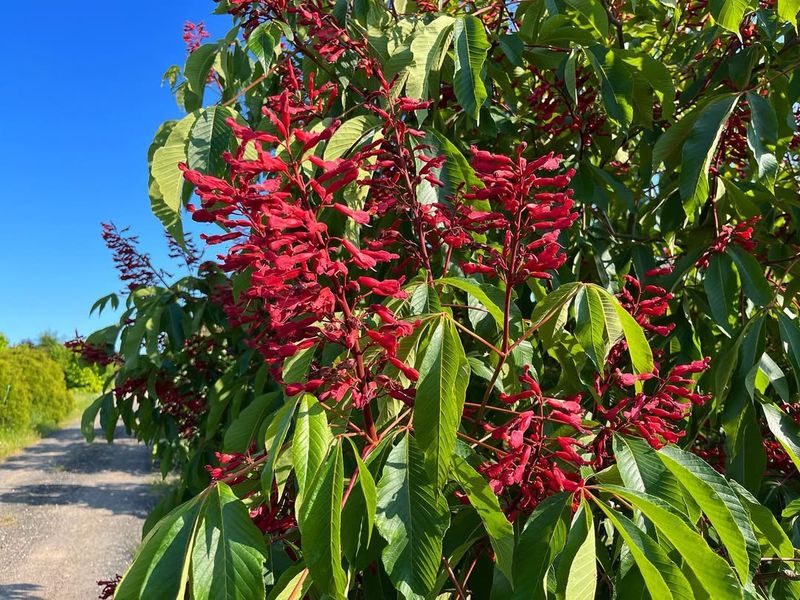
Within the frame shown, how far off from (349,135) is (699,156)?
0.84 metres

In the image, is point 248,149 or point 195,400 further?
point 195,400

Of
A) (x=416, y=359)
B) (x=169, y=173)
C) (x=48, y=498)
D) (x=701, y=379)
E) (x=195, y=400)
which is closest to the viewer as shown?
(x=416, y=359)

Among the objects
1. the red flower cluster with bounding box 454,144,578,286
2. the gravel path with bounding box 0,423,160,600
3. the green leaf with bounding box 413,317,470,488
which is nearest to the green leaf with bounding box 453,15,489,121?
the red flower cluster with bounding box 454,144,578,286

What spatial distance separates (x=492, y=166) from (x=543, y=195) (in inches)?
4.8

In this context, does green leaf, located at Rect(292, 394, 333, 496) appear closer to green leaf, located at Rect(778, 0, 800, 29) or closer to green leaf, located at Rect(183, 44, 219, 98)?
green leaf, located at Rect(183, 44, 219, 98)

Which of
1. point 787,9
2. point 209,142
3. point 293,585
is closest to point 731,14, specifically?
point 787,9

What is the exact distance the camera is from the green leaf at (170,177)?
136 cm

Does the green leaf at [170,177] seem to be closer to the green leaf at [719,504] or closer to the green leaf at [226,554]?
the green leaf at [226,554]

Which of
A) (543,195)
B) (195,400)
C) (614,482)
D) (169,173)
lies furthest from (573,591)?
(195,400)

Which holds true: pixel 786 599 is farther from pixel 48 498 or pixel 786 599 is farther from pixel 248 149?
pixel 48 498

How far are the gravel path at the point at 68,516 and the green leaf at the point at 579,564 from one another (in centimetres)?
665

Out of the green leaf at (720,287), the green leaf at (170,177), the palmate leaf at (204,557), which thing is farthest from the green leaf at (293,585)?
the green leaf at (720,287)

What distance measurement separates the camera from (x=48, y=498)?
9.51m

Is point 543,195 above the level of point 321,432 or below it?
above
